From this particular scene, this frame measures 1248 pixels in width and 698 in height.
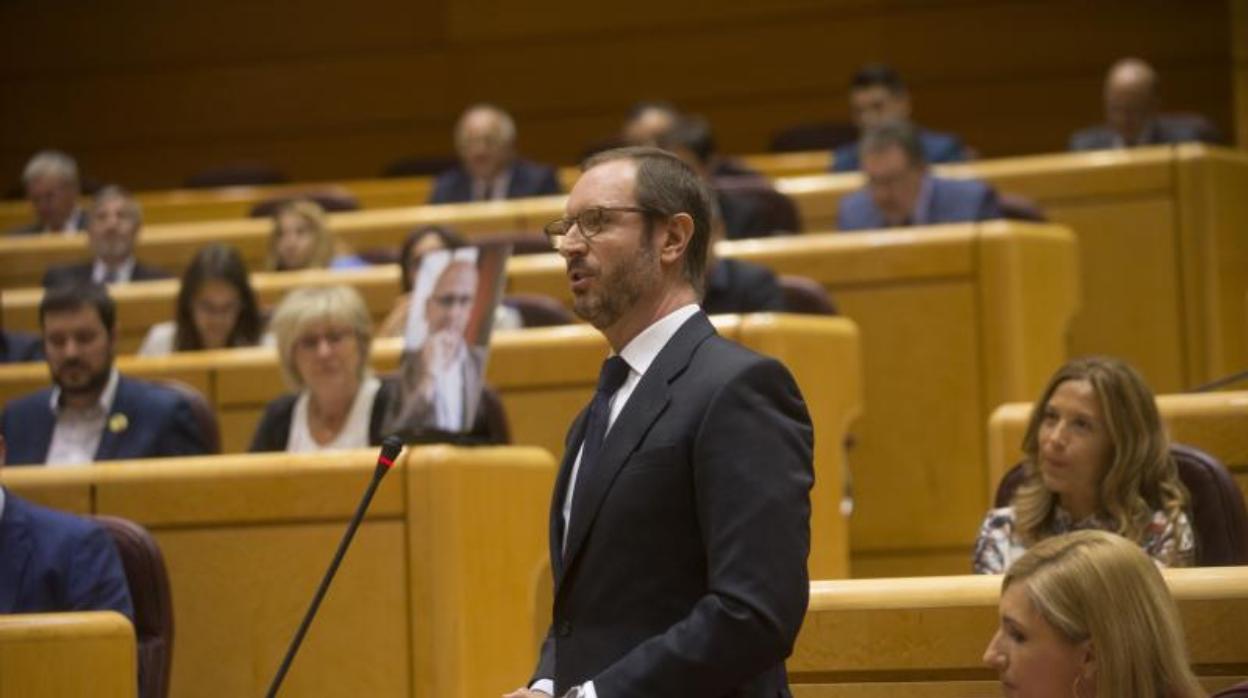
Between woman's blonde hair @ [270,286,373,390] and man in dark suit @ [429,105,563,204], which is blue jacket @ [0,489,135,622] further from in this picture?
man in dark suit @ [429,105,563,204]

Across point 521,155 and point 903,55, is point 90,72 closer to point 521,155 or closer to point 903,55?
point 521,155

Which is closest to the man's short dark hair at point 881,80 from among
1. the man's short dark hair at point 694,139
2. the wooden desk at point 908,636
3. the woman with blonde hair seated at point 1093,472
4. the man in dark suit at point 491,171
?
the man's short dark hair at point 694,139

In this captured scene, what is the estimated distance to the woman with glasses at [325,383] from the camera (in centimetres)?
412

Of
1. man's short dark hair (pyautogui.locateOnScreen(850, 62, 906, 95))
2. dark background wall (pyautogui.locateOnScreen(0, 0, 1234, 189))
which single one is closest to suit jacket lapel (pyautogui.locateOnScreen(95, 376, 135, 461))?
man's short dark hair (pyautogui.locateOnScreen(850, 62, 906, 95))

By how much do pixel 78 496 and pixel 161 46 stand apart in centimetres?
602

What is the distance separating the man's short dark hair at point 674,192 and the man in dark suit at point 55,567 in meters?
1.39

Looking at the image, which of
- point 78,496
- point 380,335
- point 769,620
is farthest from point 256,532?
point 769,620

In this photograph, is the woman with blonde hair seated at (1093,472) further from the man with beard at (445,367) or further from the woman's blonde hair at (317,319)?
the woman's blonde hair at (317,319)

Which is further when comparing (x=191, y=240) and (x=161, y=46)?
(x=161, y=46)

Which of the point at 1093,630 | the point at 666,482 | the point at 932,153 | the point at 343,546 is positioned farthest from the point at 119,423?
the point at 932,153

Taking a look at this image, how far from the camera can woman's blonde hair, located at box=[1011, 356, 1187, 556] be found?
299 cm

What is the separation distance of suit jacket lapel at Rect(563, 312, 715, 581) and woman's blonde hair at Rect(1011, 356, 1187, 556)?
116 centimetres

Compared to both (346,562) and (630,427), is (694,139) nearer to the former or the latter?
(346,562)

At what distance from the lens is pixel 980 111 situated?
331 inches
